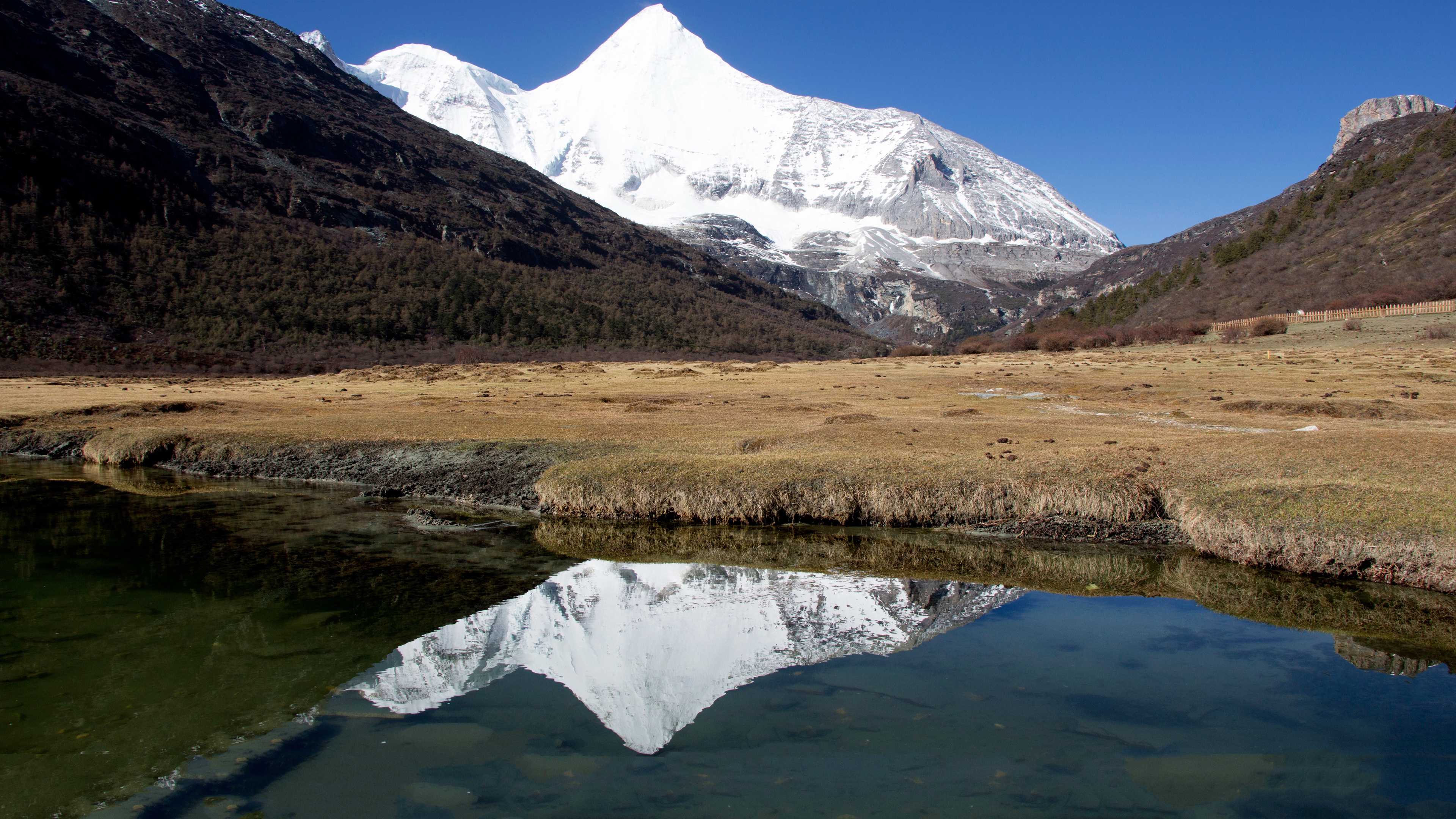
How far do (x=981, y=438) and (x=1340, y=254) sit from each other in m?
122

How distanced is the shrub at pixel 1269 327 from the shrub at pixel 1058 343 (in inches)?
956

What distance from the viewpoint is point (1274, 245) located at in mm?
142750

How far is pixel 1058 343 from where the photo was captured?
115 m

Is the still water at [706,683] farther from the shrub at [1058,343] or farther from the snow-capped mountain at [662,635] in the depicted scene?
the shrub at [1058,343]

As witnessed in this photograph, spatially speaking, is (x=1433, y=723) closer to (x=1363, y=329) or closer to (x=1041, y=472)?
(x=1041, y=472)

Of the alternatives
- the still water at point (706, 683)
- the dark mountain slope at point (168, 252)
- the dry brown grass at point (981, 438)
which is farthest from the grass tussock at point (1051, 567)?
the dark mountain slope at point (168, 252)

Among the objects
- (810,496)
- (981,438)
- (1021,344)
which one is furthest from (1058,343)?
(810,496)

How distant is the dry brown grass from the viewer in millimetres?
19266

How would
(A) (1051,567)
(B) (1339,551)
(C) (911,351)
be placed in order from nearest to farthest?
(B) (1339,551) < (A) (1051,567) < (C) (911,351)

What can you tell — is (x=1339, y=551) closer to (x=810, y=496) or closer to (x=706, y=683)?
(x=810, y=496)

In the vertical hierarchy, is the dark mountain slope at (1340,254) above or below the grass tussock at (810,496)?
above

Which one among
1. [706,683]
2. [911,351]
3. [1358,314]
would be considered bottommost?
[706,683]

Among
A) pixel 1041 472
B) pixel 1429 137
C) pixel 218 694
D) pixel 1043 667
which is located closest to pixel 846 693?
pixel 1043 667

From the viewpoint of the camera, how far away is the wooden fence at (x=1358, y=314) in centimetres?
7838
